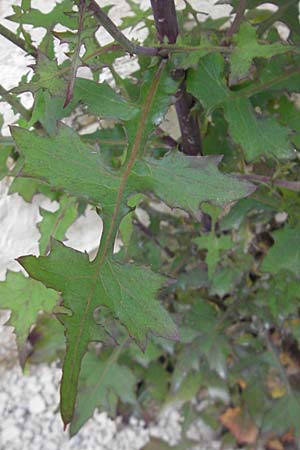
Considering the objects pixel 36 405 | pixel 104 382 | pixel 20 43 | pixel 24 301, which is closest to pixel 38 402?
pixel 36 405

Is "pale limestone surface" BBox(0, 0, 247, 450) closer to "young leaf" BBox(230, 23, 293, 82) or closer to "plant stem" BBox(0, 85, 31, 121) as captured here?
"plant stem" BBox(0, 85, 31, 121)

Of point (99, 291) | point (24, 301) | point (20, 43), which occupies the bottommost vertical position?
point (24, 301)

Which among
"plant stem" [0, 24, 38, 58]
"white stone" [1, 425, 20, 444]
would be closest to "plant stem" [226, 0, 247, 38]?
"plant stem" [0, 24, 38, 58]

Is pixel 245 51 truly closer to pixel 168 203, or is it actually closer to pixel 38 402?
pixel 168 203

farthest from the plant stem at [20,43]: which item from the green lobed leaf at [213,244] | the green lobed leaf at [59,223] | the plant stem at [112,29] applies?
the green lobed leaf at [213,244]

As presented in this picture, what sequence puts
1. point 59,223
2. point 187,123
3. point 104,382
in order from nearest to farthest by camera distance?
1. point 187,123
2. point 59,223
3. point 104,382

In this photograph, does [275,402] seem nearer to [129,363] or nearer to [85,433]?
[129,363]
